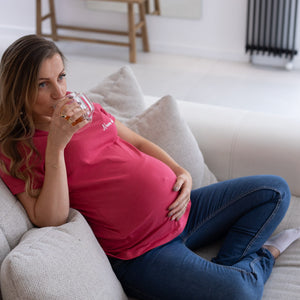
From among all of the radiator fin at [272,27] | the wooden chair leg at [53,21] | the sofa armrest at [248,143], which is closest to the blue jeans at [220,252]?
the sofa armrest at [248,143]

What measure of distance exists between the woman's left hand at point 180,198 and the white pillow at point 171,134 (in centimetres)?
17

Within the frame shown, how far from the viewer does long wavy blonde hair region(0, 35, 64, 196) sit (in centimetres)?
138

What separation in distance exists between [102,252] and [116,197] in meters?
0.17

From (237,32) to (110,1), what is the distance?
1.12m

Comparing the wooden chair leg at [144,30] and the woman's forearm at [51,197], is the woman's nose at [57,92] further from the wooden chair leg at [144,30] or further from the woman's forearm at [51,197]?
the wooden chair leg at [144,30]

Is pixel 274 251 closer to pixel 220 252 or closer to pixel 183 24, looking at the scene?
pixel 220 252

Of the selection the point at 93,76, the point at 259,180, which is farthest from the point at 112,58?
the point at 259,180

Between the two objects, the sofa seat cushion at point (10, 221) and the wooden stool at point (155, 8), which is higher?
the wooden stool at point (155, 8)

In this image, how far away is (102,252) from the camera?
1.40 meters

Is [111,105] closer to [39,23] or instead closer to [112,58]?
[112,58]

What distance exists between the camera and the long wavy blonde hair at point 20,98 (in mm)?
1378

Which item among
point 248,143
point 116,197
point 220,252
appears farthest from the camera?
point 248,143

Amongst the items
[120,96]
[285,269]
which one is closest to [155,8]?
[120,96]

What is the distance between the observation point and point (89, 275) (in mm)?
1276
